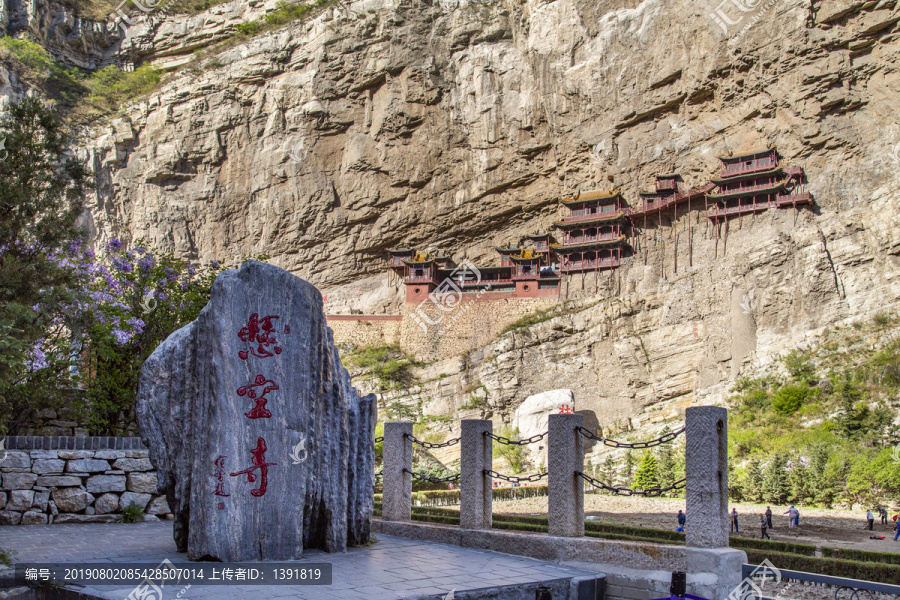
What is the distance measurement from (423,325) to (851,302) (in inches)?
749

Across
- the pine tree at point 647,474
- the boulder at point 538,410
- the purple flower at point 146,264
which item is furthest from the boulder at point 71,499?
the boulder at point 538,410

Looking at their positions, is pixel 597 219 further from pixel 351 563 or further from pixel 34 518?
pixel 351 563

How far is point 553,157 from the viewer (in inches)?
1447

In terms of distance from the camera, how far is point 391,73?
38.6m

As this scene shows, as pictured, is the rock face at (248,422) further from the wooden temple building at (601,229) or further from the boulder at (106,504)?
the wooden temple building at (601,229)

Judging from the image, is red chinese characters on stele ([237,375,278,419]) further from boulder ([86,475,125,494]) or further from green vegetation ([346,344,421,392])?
green vegetation ([346,344,421,392])

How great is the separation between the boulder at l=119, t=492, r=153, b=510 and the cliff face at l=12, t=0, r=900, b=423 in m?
21.9

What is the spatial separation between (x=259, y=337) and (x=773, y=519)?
12.2 meters

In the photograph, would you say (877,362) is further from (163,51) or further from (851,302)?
(163,51)

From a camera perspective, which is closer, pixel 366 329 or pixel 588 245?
pixel 588 245

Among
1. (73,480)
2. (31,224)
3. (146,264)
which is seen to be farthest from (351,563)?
(146,264)

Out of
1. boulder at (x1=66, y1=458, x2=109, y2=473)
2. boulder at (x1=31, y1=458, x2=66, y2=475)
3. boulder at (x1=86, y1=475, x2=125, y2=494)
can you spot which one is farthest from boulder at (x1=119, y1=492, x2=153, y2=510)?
boulder at (x1=31, y1=458, x2=66, y2=475)

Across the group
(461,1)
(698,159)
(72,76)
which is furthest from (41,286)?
(72,76)

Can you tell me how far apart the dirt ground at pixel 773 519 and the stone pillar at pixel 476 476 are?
17.7ft
